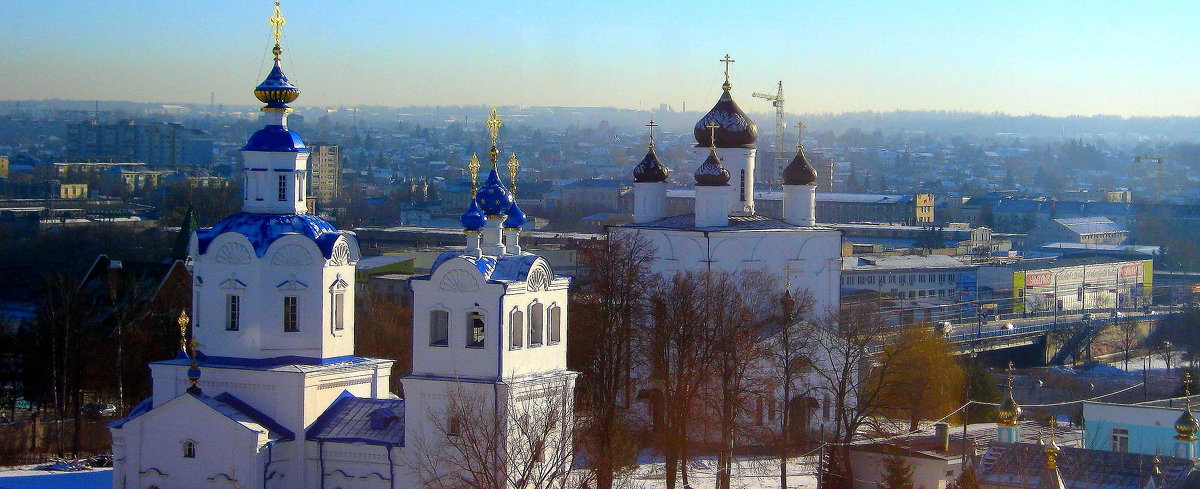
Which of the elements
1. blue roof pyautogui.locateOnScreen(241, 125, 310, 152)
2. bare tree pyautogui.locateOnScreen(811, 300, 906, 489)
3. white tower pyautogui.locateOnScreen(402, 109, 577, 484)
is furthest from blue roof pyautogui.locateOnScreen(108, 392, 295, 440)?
bare tree pyautogui.locateOnScreen(811, 300, 906, 489)

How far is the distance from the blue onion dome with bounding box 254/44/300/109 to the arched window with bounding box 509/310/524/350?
367 centimetres

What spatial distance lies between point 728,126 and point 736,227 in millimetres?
2211

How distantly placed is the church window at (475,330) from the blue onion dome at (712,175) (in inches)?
368

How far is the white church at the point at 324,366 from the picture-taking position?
58.0ft

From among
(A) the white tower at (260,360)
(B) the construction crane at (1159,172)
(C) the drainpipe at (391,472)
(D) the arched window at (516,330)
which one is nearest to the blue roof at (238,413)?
(A) the white tower at (260,360)

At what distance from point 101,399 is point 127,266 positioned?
664 centimetres

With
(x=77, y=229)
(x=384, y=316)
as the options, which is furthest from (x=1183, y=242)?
(x=384, y=316)

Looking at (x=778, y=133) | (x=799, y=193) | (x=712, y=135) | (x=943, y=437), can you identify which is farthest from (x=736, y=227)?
(x=778, y=133)

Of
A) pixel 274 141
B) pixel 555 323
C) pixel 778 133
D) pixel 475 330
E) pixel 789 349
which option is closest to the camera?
pixel 475 330

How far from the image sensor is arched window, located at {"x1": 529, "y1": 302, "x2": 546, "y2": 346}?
1805 centimetres

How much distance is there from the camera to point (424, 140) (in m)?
161

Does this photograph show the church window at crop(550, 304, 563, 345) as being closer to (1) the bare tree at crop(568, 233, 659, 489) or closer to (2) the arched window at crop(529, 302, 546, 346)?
(2) the arched window at crop(529, 302, 546, 346)

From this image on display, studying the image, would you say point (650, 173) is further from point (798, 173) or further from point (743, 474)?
point (743, 474)

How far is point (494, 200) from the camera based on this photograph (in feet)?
60.7
